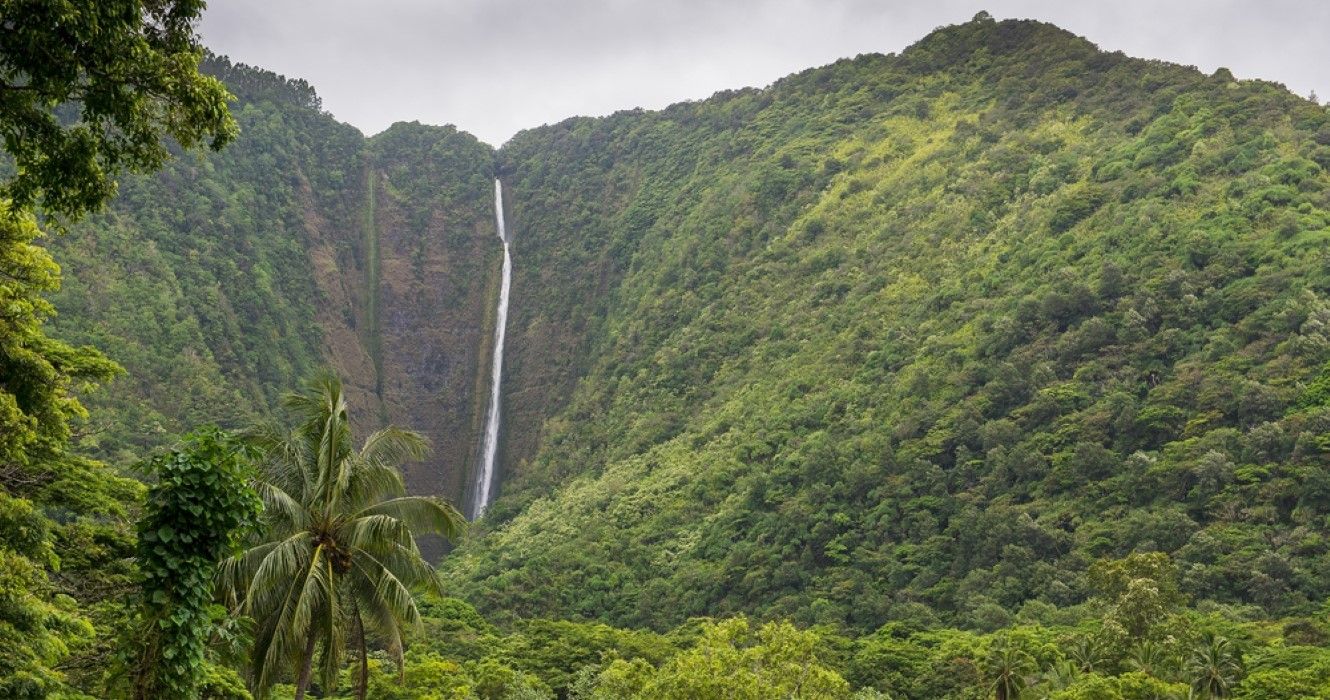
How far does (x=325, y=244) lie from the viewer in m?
123

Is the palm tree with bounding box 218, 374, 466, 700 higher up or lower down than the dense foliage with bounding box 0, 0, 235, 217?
lower down

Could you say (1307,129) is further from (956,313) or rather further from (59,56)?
(59,56)

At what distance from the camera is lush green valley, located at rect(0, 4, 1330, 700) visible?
15914mm

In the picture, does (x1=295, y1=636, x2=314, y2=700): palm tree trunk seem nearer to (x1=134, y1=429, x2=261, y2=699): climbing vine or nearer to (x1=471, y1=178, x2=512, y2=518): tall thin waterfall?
(x1=134, y1=429, x2=261, y2=699): climbing vine

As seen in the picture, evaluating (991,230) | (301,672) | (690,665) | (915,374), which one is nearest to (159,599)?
(301,672)

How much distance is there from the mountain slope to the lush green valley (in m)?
0.27

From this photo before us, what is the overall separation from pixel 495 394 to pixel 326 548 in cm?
9930

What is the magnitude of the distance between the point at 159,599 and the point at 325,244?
11677 centimetres

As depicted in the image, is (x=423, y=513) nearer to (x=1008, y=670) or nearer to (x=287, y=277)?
(x=1008, y=670)

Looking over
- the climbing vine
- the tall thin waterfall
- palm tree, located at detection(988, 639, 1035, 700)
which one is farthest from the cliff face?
the climbing vine

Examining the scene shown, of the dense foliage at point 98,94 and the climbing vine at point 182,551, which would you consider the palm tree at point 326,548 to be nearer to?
the climbing vine at point 182,551

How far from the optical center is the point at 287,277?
371ft

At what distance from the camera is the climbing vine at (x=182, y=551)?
11047mm

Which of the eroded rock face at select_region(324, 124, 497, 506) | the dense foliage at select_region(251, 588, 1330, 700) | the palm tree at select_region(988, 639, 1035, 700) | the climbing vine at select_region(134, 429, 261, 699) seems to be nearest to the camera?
the climbing vine at select_region(134, 429, 261, 699)
